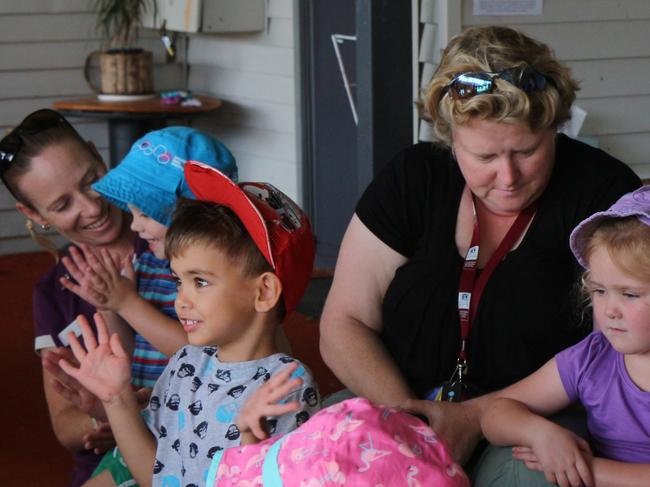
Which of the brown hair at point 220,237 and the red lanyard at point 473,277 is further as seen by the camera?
the red lanyard at point 473,277

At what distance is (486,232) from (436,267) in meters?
0.14

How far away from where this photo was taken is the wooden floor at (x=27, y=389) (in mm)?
3811

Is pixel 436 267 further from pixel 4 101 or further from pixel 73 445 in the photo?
pixel 4 101

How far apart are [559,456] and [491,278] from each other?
0.46 m

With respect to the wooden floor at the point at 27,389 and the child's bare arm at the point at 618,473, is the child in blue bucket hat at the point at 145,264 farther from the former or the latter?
the wooden floor at the point at 27,389

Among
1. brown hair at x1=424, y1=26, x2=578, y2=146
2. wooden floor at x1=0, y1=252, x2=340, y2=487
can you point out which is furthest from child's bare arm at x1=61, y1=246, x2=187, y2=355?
wooden floor at x1=0, y1=252, x2=340, y2=487

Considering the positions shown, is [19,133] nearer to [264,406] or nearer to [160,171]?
[160,171]

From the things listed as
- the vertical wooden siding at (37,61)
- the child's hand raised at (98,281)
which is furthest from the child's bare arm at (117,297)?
the vertical wooden siding at (37,61)

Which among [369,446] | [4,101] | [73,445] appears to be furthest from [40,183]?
[4,101]

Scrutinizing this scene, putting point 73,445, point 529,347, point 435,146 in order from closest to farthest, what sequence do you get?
1. point 529,347
2. point 435,146
3. point 73,445

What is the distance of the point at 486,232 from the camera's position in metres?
2.53

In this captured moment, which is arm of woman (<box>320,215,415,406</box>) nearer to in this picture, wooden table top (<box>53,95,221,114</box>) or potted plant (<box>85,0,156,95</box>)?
wooden table top (<box>53,95,221,114</box>)

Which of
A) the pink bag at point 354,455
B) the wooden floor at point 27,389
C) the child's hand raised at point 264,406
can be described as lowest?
the wooden floor at point 27,389

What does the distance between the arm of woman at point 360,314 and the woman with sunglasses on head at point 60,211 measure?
0.62m
